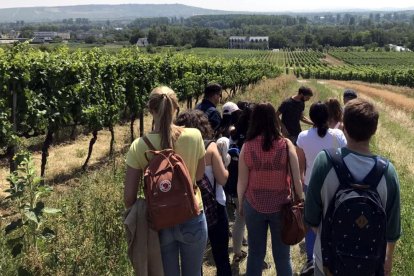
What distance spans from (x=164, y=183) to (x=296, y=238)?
138 cm

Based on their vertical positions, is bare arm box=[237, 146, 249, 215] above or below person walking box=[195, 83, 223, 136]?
below

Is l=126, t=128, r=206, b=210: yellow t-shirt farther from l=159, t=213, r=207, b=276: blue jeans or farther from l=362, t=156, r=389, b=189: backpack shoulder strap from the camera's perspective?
l=362, t=156, r=389, b=189: backpack shoulder strap

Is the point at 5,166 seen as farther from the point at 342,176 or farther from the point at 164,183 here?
the point at 342,176

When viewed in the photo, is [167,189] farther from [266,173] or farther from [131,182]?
[266,173]

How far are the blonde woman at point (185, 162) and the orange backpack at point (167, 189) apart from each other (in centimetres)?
9

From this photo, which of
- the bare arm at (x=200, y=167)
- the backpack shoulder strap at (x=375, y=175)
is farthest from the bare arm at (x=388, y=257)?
the bare arm at (x=200, y=167)

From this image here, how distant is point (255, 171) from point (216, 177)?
344 millimetres

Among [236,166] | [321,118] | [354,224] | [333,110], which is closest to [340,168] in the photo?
[354,224]

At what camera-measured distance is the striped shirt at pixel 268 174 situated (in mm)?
3697

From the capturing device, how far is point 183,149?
10.1 feet

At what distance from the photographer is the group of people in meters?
2.53

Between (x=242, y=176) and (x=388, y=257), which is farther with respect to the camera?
(x=242, y=176)

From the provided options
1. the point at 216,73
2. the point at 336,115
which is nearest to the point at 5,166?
the point at 336,115

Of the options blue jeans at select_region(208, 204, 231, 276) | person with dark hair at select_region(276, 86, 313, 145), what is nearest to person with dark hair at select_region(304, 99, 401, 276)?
blue jeans at select_region(208, 204, 231, 276)
